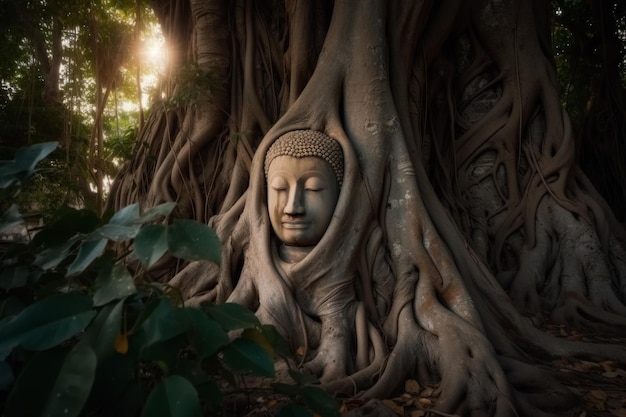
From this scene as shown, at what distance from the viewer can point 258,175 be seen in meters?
2.64

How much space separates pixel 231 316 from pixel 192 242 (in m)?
0.21

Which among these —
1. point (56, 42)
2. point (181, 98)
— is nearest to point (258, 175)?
point (181, 98)

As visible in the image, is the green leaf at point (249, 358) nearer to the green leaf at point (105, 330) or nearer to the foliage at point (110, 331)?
the foliage at point (110, 331)

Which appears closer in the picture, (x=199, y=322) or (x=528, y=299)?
(x=199, y=322)

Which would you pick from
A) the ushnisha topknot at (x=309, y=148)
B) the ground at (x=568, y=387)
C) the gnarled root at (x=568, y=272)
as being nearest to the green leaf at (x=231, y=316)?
the ground at (x=568, y=387)

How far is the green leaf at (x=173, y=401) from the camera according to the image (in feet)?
2.56

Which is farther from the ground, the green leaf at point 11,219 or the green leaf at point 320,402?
the green leaf at point 11,219

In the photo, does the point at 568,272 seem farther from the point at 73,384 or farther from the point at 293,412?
the point at 73,384

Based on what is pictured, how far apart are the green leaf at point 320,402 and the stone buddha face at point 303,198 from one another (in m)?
1.43

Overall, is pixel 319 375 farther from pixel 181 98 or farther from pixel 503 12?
pixel 503 12

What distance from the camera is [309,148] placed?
250cm

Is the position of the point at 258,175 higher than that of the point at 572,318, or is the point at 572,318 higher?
the point at 258,175

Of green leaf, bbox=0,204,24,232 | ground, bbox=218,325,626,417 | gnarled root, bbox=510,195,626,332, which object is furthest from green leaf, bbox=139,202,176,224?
gnarled root, bbox=510,195,626,332

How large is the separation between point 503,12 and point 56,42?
585 cm
